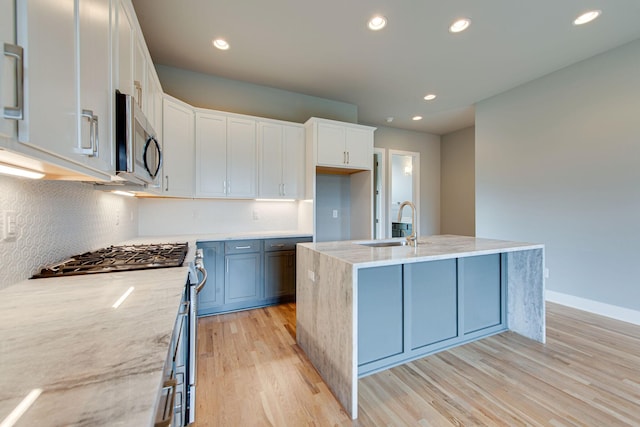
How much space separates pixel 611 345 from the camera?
2295mm

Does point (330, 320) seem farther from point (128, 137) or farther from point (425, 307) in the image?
point (128, 137)

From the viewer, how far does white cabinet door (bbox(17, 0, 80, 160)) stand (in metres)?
0.64

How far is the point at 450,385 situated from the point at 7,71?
2495 mm

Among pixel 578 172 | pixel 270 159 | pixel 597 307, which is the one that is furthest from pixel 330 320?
pixel 578 172

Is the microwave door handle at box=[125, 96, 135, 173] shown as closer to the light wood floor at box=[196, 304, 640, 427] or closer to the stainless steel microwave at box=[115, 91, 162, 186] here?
the stainless steel microwave at box=[115, 91, 162, 186]

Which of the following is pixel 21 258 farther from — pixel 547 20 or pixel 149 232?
pixel 547 20

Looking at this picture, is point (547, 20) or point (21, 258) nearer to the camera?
point (21, 258)

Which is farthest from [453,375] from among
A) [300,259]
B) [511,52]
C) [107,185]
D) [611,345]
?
[511,52]

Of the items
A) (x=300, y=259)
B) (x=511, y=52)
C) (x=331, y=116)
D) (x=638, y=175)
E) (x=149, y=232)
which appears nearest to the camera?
(x=300, y=259)

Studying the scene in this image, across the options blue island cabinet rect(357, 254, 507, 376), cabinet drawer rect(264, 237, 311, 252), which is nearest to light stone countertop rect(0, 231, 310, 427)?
blue island cabinet rect(357, 254, 507, 376)

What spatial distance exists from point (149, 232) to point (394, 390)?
2.97 meters

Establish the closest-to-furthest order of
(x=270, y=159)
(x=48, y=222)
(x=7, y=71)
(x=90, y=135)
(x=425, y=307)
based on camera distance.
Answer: (x=7, y=71)
(x=90, y=135)
(x=48, y=222)
(x=425, y=307)
(x=270, y=159)

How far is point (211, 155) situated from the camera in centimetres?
311

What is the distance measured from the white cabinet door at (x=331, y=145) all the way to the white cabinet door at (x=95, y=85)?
8.04 ft
